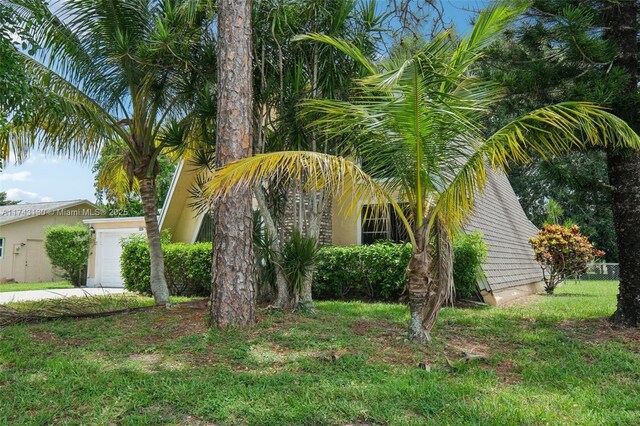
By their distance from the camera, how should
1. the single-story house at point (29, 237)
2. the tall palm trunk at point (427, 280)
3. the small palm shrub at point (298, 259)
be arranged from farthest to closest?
1. the single-story house at point (29, 237)
2. the small palm shrub at point (298, 259)
3. the tall palm trunk at point (427, 280)

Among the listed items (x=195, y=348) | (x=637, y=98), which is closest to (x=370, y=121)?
(x=195, y=348)

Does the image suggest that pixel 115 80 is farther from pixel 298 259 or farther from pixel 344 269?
pixel 344 269

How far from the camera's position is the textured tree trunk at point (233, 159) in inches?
236

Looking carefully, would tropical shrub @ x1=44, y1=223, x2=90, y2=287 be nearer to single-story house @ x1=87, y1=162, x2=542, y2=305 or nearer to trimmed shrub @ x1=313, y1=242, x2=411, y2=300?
single-story house @ x1=87, y1=162, x2=542, y2=305

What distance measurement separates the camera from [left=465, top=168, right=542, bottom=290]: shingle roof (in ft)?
33.9

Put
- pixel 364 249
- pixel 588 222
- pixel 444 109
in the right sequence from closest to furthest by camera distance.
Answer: pixel 444 109, pixel 364 249, pixel 588 222

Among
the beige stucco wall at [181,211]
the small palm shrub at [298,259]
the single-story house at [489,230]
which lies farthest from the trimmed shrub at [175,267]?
the small palm shrub at [298,259]

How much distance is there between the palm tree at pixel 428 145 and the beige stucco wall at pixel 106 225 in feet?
42.5

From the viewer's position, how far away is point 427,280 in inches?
212

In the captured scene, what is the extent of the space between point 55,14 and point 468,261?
8.48 metres

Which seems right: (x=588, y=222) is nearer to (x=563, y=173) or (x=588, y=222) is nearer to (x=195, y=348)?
(x=563, y=173)

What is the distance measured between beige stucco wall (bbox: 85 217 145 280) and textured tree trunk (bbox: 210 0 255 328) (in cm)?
1171

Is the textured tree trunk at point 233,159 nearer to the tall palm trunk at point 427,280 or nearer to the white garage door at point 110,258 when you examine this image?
the tall palm trunk at point 427,280

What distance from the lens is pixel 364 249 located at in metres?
10.2
